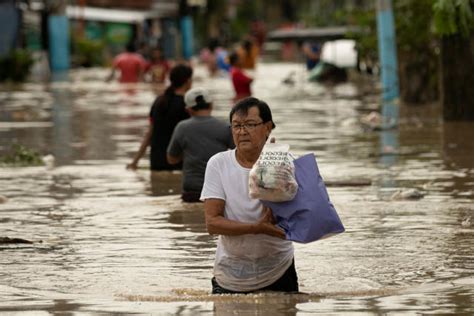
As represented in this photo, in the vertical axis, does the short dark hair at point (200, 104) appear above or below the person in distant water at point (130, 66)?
above

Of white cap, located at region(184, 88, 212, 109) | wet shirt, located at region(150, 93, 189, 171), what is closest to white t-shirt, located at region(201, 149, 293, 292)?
white cap, located at region(184, 88, 212, 109)

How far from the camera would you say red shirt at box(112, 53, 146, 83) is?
1752 inches

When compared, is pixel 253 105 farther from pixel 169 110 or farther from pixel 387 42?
pixel 387 42

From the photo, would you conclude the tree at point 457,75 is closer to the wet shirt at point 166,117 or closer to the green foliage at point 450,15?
the green foliage at point 450,15

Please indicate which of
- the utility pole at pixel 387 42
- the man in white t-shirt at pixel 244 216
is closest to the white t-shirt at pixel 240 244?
the man in white t-shirt at pixel 244 216

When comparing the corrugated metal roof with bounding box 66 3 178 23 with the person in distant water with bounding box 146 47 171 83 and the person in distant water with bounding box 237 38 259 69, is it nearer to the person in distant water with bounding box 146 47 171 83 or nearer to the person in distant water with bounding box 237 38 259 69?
the person in distant water with bounding box 237 38 259 69

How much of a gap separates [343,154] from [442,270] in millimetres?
9480

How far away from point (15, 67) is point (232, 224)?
43.2 meters

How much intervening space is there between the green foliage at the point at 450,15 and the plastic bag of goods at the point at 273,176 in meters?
14.9

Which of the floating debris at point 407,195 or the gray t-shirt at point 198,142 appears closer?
the gray t-shirt at point 198,142

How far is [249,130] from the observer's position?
8656 millimetres

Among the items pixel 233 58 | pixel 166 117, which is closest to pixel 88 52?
pixel 233 58

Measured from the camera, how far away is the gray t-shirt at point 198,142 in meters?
14.2

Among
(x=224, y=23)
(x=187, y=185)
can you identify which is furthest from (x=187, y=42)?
(x=187, y=185)
